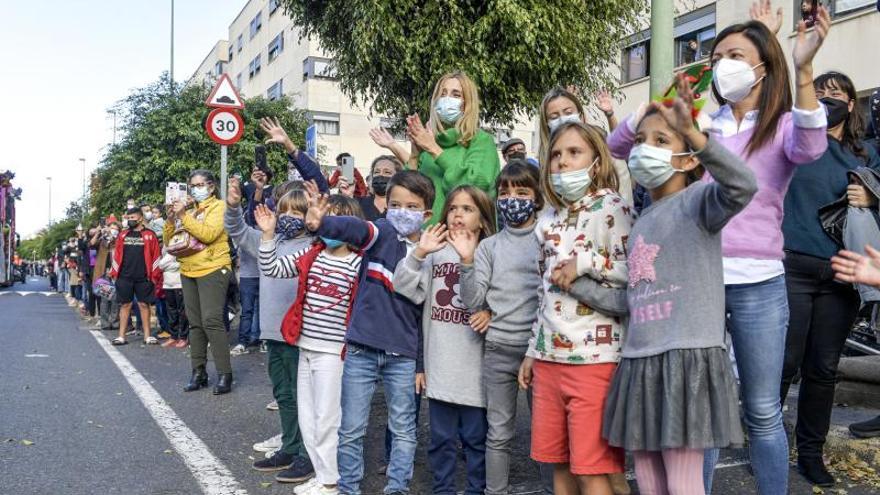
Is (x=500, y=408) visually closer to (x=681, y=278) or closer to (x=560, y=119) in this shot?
(x=681, y=278)

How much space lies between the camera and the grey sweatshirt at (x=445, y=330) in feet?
12.3

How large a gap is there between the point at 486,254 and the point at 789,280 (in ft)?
5.01

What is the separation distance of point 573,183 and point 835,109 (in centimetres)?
180

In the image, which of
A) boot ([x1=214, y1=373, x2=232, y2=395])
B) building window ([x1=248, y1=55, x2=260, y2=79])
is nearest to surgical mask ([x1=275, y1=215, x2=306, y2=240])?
boot ([x1=214, y1=373, x2=232, y2=395])

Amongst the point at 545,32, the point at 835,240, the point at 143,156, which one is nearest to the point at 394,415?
the point at 835,240

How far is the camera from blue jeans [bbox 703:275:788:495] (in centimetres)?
307

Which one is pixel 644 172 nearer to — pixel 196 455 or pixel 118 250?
pixel 196 455

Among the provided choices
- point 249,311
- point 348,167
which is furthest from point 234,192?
point 249,311

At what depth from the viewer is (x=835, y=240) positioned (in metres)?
3.86

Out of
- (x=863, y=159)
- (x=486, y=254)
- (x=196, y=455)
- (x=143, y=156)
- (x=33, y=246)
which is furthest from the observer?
(x=33, y=246)

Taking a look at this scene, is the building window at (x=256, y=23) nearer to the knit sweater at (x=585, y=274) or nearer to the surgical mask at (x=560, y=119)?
the surgical mask at (x=560, y=119)

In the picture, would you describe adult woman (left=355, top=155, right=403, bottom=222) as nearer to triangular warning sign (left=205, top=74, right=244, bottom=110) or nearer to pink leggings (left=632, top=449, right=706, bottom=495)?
pink leggings (left=632, top=449, right=706, bottom=495)

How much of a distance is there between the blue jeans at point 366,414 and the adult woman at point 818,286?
1.91 metres

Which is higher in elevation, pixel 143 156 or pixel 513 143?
pixel 143 156
